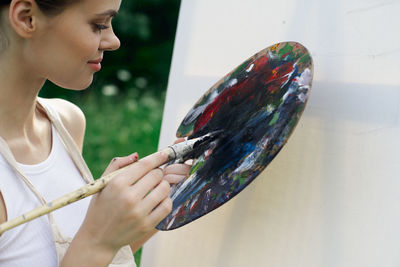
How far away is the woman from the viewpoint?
2.60 ft

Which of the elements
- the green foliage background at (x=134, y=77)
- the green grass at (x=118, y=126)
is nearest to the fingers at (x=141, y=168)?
the green grass at (x=118, y=126)

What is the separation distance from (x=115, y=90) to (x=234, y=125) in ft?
10.0

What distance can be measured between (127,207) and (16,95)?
1.25 ft

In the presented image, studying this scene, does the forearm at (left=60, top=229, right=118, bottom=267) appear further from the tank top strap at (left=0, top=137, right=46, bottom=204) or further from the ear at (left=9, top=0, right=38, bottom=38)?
the ear at (left=9, top=0, right=38, bottom=38)

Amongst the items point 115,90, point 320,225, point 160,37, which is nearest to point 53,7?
point 320,225

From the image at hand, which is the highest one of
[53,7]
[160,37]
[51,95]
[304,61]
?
[53,7]

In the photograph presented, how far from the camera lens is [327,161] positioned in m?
0.93

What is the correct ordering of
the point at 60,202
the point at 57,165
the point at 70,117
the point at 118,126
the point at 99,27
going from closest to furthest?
1. the point at 60,202
2. the point at 99,27
3. the point at 57,165
4. the point at 70,117
5. the point at 118,126

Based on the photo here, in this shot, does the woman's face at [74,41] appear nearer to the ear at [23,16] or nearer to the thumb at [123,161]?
the ear at [23,16]

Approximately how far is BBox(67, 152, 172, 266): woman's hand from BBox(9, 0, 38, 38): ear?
0.30 metres

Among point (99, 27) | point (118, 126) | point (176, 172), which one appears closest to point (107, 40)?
point (99, 27)

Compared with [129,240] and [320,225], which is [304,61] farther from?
[129,240]

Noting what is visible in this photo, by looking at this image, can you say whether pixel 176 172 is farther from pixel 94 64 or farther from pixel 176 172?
pixel 94 64

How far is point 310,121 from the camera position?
963 millimetres
